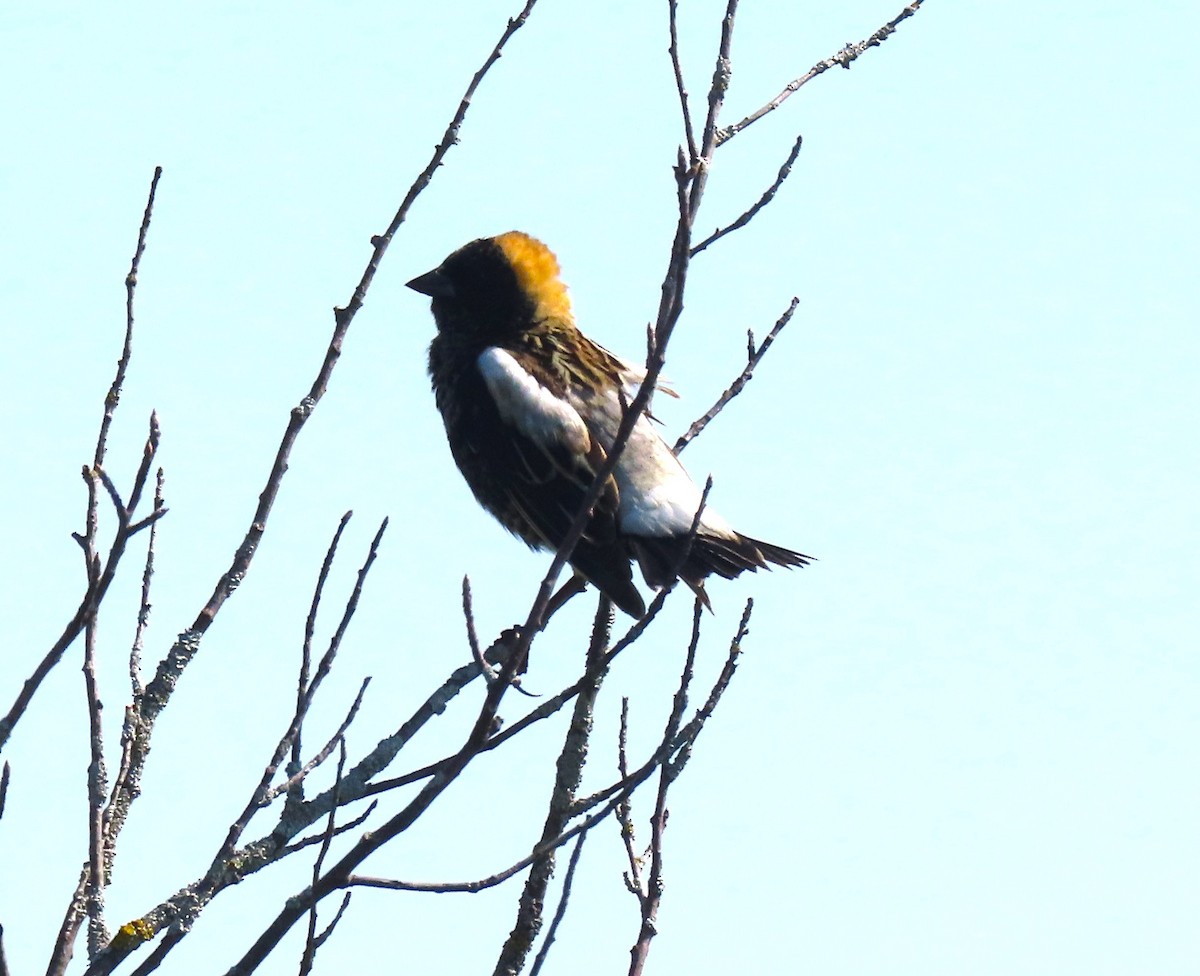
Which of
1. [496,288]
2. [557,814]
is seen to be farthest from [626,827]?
[496,288]

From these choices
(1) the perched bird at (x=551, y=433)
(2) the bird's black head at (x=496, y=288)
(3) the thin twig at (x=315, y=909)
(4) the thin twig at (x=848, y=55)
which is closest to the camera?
(3) the thin twig at (x=315, y=909)

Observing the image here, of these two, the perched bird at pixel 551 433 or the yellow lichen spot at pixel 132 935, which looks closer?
the yellow lichen spot at pixel 132 935

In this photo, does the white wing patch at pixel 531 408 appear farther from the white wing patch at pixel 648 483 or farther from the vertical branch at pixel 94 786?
the vertical branch at pixel 94 786

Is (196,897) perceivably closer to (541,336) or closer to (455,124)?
(455,124)

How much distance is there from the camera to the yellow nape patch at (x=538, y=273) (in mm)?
6223

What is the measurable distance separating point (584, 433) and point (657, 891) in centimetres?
204

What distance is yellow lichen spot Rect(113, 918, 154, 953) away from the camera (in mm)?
3189

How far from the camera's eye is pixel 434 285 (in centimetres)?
631

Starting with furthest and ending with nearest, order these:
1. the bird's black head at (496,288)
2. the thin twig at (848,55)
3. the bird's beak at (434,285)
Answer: the bird's beak at (434,285), the bird's black head at (496,288), the thin twig at (848,55)

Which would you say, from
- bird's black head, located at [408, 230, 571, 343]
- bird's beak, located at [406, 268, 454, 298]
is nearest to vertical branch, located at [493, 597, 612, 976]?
bird's black head, located at [408, 230, 571, 343]

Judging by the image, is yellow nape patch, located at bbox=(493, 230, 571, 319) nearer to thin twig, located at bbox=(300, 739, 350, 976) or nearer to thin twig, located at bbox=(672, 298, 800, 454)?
thin twig, located at bbox=(672, 298, 800, 454)

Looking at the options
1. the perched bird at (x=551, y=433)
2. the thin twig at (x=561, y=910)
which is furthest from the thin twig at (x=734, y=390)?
the thin twig at (x=561, y=910)

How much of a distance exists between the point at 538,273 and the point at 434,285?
40cm

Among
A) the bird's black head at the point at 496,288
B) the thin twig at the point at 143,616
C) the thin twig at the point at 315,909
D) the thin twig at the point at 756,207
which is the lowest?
the thin twig at the point at 315,909
